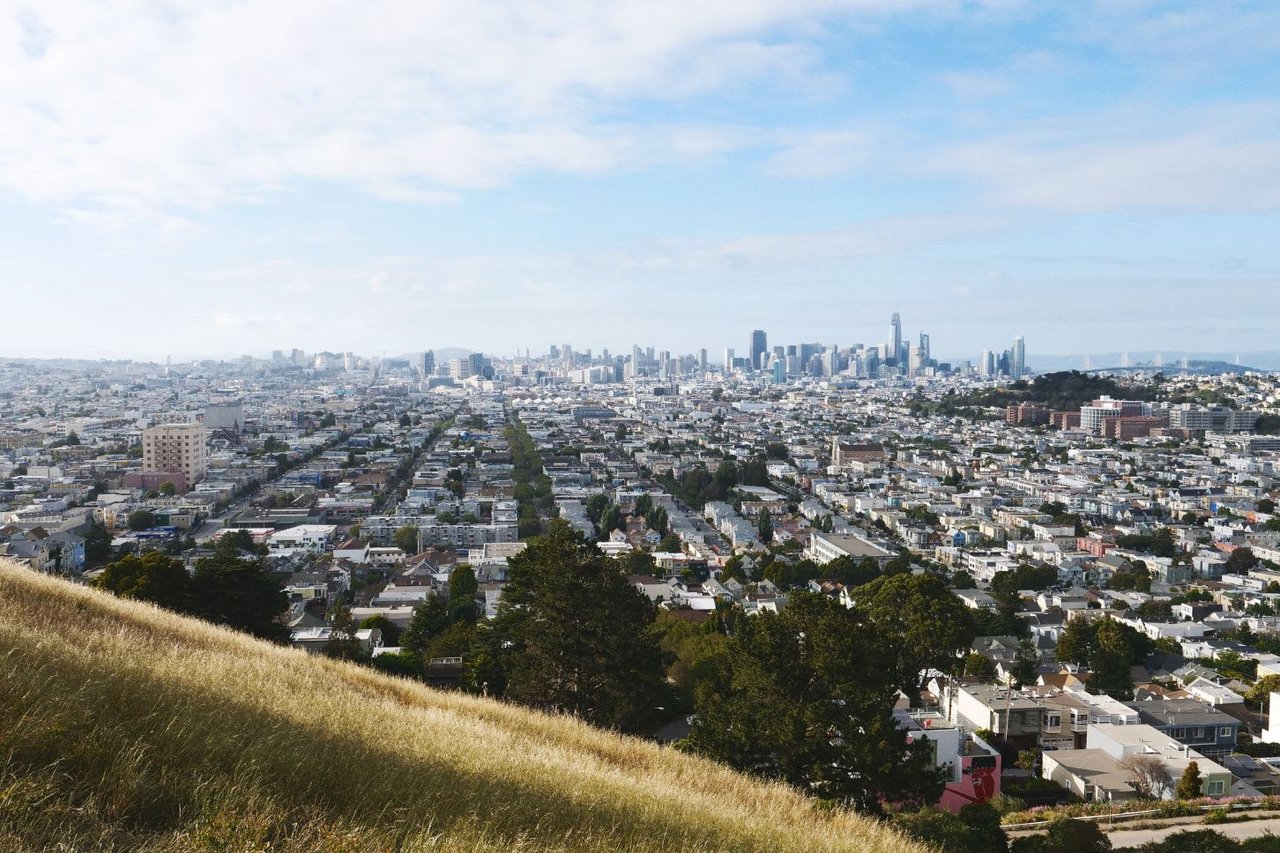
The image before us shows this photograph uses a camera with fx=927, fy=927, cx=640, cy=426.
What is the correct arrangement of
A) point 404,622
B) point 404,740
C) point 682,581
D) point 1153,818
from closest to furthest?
point 404,740
point 1153,818
point 404,622
point 682,581

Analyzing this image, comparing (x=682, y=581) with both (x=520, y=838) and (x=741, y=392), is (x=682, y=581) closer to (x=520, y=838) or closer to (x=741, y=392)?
(x=520, y=838)

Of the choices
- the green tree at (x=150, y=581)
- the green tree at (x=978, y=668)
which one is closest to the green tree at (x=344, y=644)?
the green tree at (x=150, y=581)

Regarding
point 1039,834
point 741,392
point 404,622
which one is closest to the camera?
point 1039,834

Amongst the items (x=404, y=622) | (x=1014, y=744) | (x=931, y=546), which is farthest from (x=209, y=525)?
(x=1014, y=744)

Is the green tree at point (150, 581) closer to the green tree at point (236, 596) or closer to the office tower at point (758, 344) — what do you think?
the green tree at point (236, 596)

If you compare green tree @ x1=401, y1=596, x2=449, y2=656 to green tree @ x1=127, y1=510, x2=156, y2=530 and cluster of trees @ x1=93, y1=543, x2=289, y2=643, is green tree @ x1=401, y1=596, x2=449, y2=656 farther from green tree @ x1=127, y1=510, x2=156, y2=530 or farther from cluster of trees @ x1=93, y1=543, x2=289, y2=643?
green tree @ x1=127, y1=510, x2=156, y2=530

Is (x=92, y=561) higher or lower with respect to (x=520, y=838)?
lower
